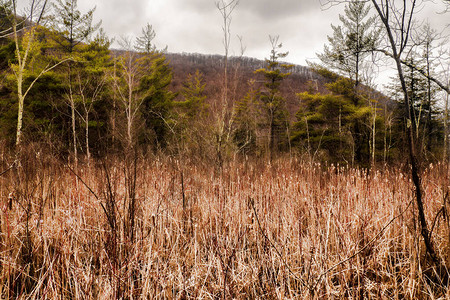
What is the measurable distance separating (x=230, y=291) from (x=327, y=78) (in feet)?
50.2

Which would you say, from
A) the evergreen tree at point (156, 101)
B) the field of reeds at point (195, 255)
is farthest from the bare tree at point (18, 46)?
the evergreen tree at point (156, 101)

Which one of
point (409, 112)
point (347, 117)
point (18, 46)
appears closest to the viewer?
point (409, 112)

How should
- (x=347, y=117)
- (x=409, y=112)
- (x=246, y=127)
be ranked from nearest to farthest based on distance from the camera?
(x=409, y=112)
(x=347, y=117)
(x=246, y=127)

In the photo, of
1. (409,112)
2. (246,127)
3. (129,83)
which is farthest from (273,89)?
(409,112)

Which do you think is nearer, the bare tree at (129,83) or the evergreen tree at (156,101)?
the bare tree at (129,83)

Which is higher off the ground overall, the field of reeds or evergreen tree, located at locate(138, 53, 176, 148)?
evergreen tree, located at locate(138, 53, 176, 148)

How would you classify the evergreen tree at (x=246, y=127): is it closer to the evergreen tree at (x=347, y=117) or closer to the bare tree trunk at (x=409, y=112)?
the evergreen tree at (x=347, y=117)

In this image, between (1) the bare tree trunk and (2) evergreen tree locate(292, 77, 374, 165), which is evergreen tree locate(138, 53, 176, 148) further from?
(1) the bare tree trunk

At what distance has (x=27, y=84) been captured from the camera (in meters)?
11.8

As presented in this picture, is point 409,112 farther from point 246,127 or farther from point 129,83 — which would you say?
point 246,127

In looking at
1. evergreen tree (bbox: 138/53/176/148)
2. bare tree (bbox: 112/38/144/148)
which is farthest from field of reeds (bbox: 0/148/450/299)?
evergreen tree (bbox: 138/53/176/148)

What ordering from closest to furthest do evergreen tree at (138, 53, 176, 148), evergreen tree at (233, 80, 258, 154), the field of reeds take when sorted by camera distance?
the field of reeds, evergreen tree at (233, 80, 258, 154), evergreen tree at (138, 53, 176, 148)

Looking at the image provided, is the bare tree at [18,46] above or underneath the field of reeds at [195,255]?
above

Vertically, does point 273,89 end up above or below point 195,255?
above
